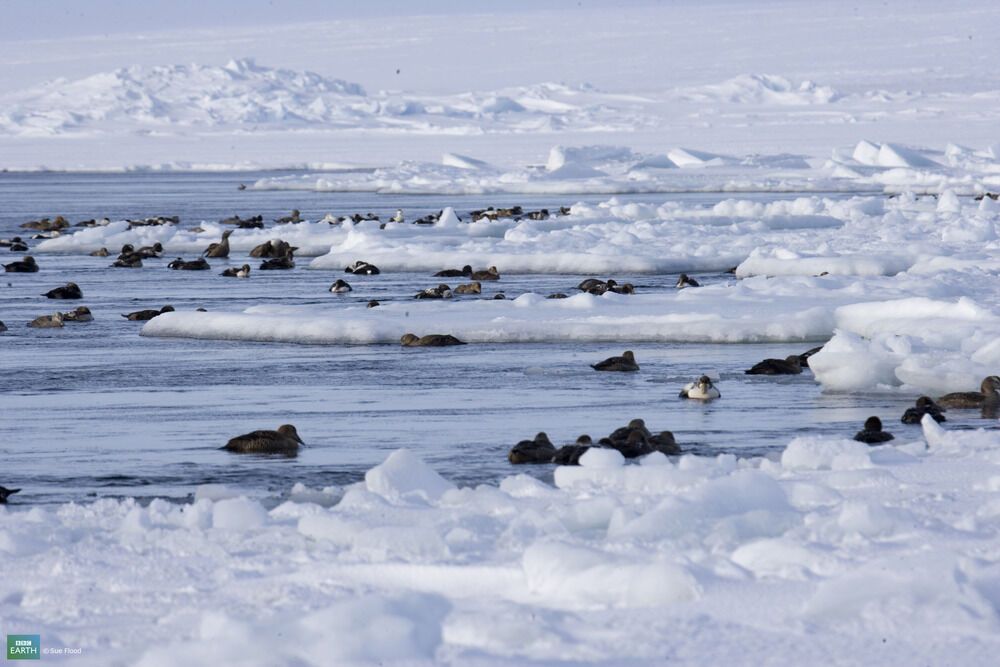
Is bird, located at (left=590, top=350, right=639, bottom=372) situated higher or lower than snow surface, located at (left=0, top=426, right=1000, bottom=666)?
lower

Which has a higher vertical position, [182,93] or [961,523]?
[961,523]

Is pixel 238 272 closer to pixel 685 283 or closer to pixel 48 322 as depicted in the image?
pixel 48 322

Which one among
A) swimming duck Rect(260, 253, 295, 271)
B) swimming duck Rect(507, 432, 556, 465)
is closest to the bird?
swimming duck Rect(507, 432, 556, 465)

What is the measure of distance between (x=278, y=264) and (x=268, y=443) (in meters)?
15.2

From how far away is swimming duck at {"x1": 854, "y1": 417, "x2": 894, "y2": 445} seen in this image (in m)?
8.82

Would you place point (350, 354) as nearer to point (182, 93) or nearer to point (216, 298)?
point (216, 298)

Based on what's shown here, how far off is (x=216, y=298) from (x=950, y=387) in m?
10.1

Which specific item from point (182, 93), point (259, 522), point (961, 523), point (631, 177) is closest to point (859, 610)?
point (961, 523)

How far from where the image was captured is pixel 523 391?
37.2 ft

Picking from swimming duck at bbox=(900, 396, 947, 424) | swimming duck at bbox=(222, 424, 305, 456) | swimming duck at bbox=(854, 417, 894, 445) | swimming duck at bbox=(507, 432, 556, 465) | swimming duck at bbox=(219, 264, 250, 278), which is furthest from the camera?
swimming duck at bbox=(219, 264, 250, 278)

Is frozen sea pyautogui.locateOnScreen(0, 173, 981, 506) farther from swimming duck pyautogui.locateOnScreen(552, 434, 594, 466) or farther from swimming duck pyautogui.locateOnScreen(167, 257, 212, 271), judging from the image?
swimming duck pyautogui.locateOnScreen(167, 257, 212, 271)

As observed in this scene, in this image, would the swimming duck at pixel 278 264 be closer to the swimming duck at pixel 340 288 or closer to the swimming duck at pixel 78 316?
the swimming duck at pixel 340 288

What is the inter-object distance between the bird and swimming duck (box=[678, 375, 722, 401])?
141cm

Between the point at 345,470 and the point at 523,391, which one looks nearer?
the point at 345,470
